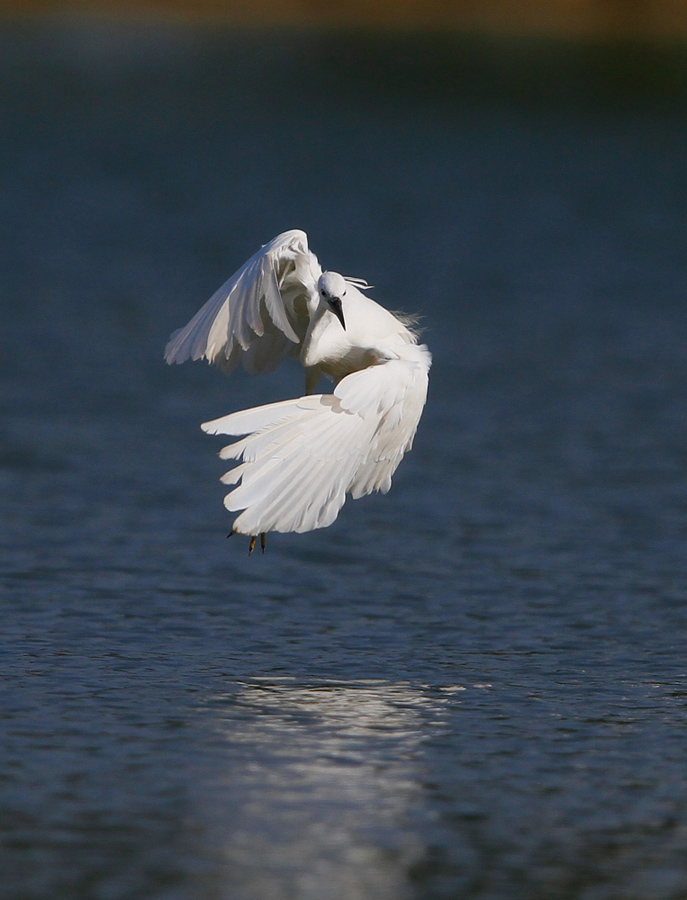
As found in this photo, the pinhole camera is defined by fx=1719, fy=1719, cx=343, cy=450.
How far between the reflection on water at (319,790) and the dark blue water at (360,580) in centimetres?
2

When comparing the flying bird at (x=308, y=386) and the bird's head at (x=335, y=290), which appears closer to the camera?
the flying bird at (x=308, y=386)

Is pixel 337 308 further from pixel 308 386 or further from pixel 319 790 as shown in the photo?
pixel 319 790

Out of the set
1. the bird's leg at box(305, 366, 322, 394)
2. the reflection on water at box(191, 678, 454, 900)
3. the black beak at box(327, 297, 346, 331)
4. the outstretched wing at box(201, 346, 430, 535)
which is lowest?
the reflection on water at box(191, 678, 454, 900)

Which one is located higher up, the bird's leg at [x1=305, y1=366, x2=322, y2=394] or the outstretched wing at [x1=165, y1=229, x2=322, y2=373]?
the outstretched wing at [x1=165, y1=229, x2=322, y2=373]

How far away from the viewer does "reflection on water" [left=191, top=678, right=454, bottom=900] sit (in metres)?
6.24

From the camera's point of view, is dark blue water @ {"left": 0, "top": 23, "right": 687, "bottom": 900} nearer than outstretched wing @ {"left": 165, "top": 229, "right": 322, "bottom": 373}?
Yes

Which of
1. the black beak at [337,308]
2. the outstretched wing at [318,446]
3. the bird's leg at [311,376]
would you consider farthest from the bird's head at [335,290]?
the bird's leg at [311,376]

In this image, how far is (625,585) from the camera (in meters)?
10.8

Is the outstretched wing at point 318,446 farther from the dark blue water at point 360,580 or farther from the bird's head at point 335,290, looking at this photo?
the dark blue water at point 360,580

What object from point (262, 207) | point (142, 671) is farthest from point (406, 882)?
point (262, 207)

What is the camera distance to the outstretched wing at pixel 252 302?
857cm

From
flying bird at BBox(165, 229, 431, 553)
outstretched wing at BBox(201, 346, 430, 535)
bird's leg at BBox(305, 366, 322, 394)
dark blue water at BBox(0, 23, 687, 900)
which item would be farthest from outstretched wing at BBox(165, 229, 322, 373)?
dark blue water at BBox(0, 23, 687, 900)

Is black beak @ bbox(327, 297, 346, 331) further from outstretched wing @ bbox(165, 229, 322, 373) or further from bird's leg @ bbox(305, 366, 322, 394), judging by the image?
bird's leg @ bbox(305, 366, 322, 394)

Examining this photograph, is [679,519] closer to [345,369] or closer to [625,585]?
[625,585]
